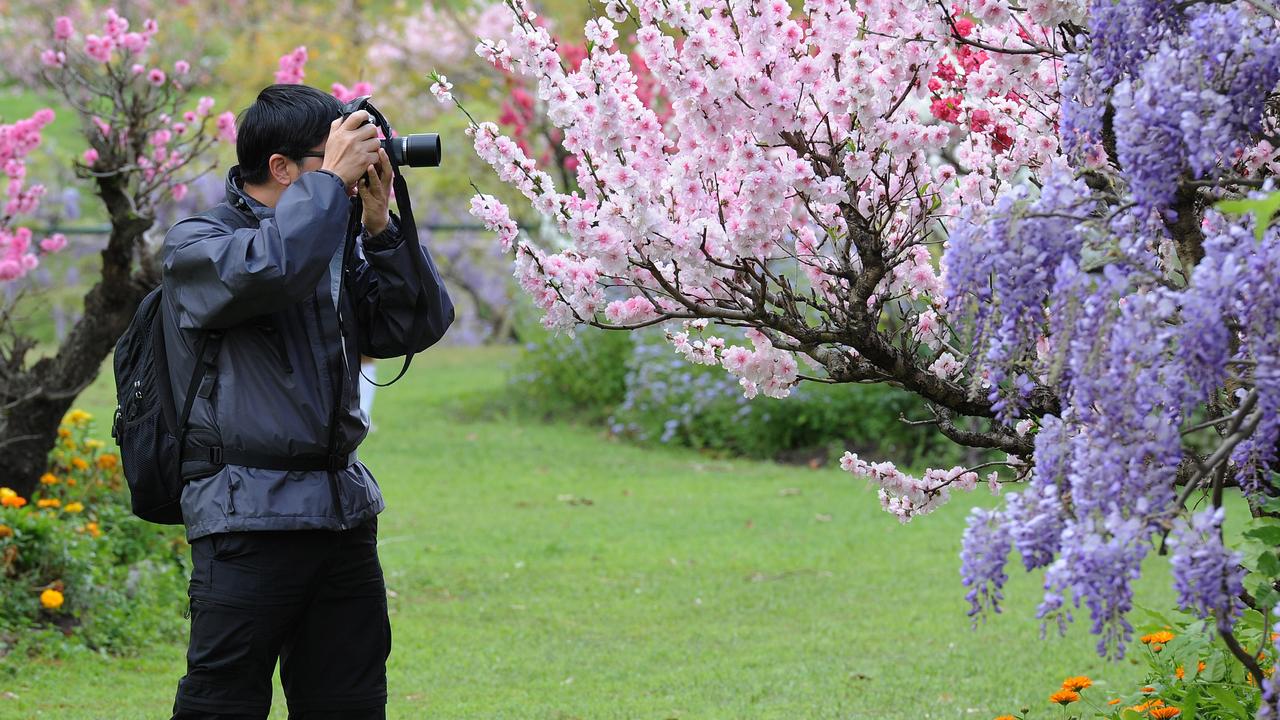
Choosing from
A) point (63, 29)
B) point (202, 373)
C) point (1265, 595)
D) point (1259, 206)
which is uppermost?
point (1259, 206)

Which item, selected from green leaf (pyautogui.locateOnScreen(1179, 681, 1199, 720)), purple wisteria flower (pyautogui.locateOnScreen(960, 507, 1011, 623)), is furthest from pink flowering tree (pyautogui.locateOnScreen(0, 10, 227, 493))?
purple wisteria flower (pyautogui.locateOnScreen(960, 507, 1011, 623))

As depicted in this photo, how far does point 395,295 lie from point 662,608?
3.56 metres

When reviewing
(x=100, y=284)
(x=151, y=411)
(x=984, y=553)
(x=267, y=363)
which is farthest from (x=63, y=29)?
(x=984, y=553)

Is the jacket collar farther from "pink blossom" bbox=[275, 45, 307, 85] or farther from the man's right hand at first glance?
"pink blossom" bbox=[275, 45, 307, 85]

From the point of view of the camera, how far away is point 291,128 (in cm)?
307

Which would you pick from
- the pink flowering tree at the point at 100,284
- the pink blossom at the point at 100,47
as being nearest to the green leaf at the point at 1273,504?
the pink flowering tree at the point at 100,284

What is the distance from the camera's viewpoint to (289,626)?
3066 mm

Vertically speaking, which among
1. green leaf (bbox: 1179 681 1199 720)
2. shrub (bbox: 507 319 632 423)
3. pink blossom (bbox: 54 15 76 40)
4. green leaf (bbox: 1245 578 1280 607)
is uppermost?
pink blossom (bbox: 54 15 76 40)

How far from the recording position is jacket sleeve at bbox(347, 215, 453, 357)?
3248 millimetres

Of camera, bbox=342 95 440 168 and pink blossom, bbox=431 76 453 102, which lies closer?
camera, bbox=342 95 440 168

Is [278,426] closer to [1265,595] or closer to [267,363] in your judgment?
[267,363]

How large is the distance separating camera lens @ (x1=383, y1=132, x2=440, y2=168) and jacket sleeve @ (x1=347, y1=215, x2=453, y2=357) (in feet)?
0.59

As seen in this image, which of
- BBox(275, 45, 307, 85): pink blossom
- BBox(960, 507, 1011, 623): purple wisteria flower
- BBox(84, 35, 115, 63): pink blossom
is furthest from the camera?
BBox(275, 45, 307, 85): pink blossom

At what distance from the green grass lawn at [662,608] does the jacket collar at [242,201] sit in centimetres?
230
